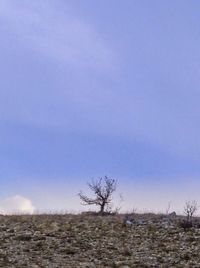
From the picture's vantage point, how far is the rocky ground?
22.2m

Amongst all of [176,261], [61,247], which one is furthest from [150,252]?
[61,247]

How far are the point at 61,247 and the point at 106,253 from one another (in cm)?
223

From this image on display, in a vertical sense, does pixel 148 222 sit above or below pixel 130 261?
above

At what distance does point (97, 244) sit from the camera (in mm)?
25375

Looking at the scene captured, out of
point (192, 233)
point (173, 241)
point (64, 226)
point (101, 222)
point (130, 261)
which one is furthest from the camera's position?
point (101, 222)

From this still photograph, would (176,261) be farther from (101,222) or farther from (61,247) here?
(101,222)

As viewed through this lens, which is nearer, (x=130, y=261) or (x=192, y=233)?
(x=130, y=261)

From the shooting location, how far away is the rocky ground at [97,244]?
22.2 m

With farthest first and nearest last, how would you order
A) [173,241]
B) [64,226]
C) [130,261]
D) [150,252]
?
[64,226] < [173,241] < [150,252] < [130,261]

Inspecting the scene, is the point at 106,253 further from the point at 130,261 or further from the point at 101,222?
the point at 101,222

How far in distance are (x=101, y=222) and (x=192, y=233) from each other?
5.95 m

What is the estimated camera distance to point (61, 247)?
24625 mm

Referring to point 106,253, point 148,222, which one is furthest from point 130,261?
point 148,222

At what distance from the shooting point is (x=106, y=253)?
23516 millimetres
